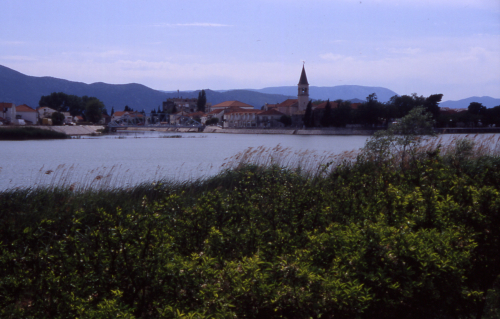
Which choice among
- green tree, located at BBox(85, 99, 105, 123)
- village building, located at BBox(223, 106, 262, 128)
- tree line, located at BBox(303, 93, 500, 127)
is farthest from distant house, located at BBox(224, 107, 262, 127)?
tree line, located at BBox(303, 93, 500, 127)

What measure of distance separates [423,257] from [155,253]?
69.1 inches

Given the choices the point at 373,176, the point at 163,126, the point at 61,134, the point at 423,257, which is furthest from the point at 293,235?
the point at 163,126

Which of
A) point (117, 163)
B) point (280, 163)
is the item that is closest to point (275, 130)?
point (117, 163)

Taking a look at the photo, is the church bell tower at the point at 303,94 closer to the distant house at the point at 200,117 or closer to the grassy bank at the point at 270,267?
the distant house at the point at 200,117

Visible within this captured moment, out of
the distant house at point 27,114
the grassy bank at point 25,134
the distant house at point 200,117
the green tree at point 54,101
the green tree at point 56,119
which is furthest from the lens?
the distant house at point 200,117

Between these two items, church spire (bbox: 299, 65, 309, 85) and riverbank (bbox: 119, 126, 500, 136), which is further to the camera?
church spire (bbox: 299, 65, 309, 85)

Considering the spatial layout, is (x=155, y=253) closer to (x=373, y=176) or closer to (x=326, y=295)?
(x=326, y=295)

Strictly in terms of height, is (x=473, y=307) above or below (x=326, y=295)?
below

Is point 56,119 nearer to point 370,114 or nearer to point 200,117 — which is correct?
point 200,117

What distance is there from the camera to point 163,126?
92.2 meters

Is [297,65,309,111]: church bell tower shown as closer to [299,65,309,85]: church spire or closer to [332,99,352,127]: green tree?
[299,65,309,85]: church spire

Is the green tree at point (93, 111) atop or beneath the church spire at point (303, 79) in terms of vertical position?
beneath

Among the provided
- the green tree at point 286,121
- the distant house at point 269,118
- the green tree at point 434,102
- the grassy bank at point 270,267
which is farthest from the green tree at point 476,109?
the grassy bank at point 270,267

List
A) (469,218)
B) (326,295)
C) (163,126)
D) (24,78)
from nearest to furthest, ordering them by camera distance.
A: (326,295) → (469,218) → (163,126) → (24,78)
